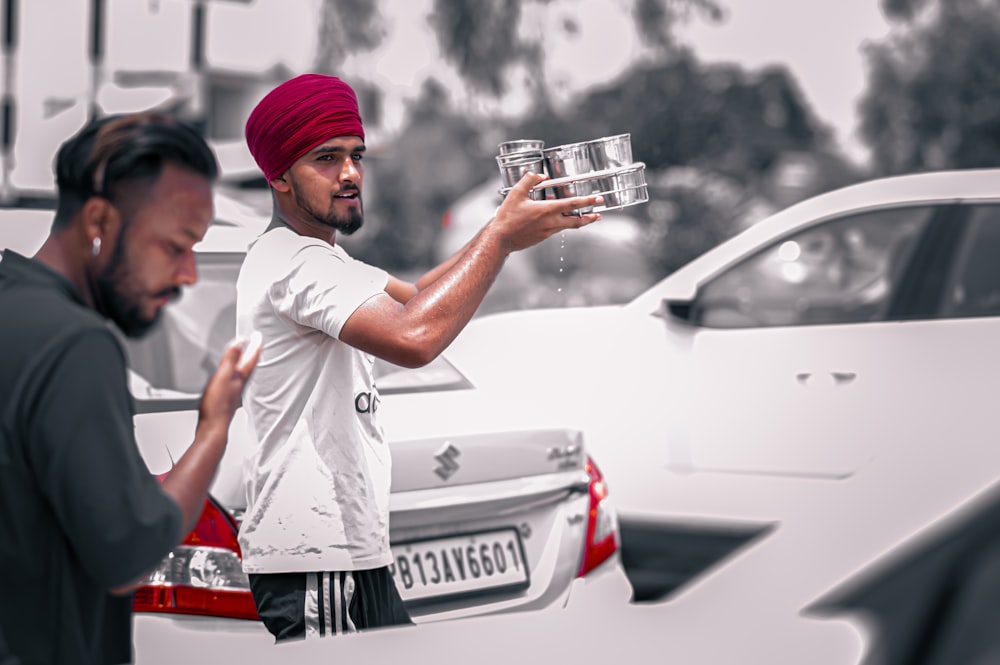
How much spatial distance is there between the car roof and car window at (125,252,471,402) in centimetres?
182

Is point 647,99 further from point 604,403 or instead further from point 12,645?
point 12,645

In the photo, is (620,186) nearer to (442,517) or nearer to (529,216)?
(529,216)

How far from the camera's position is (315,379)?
202 cm

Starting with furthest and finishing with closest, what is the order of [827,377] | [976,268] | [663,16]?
[663,16]
[976,268]
[827,377]

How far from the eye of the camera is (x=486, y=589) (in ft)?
8.61

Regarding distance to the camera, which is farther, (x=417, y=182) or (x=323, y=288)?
(x=417, y=182)

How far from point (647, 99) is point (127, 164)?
9695mm

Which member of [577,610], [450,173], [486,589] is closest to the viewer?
[577,610]

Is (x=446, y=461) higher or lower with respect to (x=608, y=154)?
lower

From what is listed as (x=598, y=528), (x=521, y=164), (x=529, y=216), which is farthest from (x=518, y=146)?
(x=598, y=528)

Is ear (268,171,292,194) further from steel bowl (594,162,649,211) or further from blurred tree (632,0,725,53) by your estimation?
blurred tree (632,0,725,53)

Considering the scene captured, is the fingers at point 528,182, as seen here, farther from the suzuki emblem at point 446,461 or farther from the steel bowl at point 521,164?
the suzuki emblem at point 446,461

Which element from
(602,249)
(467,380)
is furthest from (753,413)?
(602,249)

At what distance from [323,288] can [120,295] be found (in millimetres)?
552
